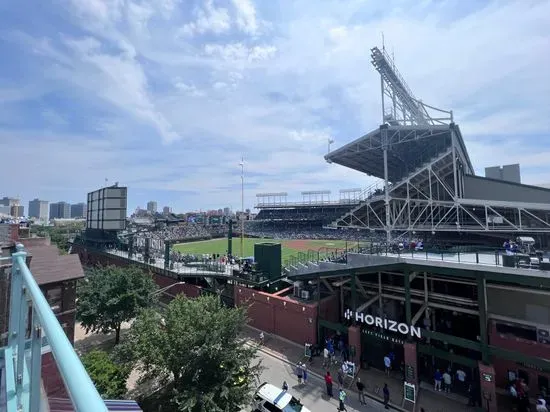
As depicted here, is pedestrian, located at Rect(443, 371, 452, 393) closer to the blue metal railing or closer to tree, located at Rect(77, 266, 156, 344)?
tree, located at Rect(77, 266, 156, 344)

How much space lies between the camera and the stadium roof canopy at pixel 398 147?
29453 millimetres

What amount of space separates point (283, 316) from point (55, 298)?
15.5 m

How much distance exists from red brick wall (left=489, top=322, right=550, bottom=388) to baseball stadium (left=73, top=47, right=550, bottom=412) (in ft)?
0.18

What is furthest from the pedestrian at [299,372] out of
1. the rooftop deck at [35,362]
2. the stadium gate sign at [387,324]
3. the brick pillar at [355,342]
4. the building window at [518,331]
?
the rooftop deck at [35,362]

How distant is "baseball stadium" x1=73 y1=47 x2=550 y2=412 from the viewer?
16.4 meters

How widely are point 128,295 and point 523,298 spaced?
26062mm

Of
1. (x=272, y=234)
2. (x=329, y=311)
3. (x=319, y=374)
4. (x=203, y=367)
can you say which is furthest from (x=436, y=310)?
A: (x=272, y=234)

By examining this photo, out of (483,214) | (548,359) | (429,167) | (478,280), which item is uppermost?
(429,167)

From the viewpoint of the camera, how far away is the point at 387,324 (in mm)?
18672

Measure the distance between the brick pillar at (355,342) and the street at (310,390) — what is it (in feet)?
8.00

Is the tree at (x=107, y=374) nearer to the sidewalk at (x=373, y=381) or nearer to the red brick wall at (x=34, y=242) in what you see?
the sidewalk at (x=373, y=381)

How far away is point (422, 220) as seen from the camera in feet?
112

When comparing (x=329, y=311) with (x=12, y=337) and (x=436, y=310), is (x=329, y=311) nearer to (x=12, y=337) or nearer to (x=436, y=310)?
(x=436, y=310)

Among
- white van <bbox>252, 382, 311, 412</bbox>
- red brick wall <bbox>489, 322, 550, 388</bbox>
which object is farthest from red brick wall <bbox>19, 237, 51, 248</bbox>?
red brick wall <bbox>489, 322, 550, 388</bbox>
